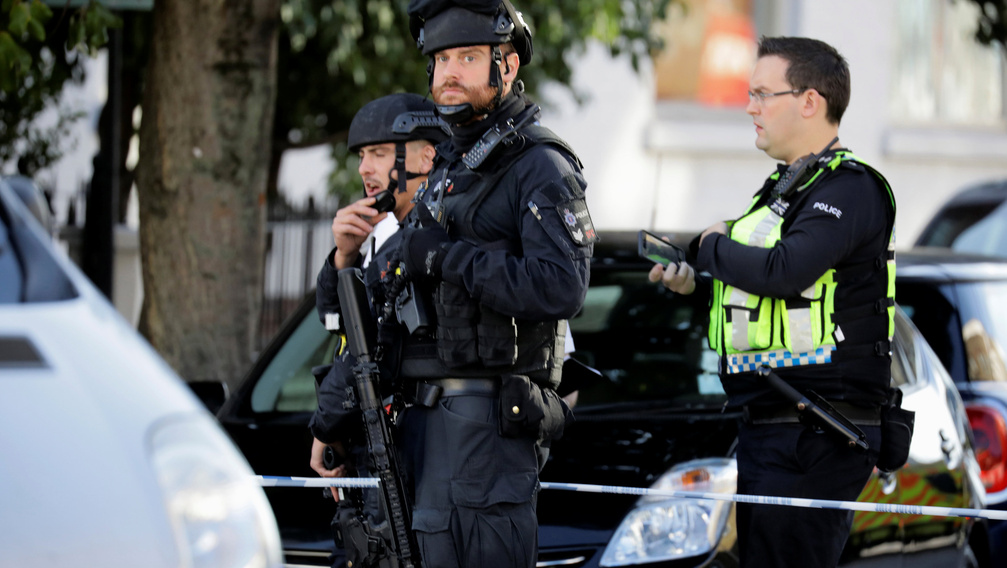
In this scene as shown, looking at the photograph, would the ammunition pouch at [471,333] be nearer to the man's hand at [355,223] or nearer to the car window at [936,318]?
the man's hand at [355,223]

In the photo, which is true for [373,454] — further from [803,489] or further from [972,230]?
[972,230]

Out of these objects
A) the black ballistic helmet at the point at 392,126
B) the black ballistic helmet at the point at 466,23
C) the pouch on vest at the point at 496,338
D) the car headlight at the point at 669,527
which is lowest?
the car headlight at the point at 669,527

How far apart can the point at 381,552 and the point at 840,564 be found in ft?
4.99

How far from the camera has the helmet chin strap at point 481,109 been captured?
3034 mm

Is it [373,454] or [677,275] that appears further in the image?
[677,275]

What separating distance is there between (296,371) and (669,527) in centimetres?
149

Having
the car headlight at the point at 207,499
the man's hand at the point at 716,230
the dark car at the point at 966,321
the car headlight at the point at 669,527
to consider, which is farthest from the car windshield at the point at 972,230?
the car headlight at the point at 207,499

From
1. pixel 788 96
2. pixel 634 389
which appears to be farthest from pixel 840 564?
pixel 788 96

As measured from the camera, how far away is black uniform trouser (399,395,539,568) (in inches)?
113

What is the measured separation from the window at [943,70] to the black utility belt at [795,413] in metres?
11.5

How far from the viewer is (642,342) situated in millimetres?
4422

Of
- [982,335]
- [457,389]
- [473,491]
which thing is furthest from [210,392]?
[982,335]

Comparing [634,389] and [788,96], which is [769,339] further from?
[634,389]

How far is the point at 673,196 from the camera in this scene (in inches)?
525
